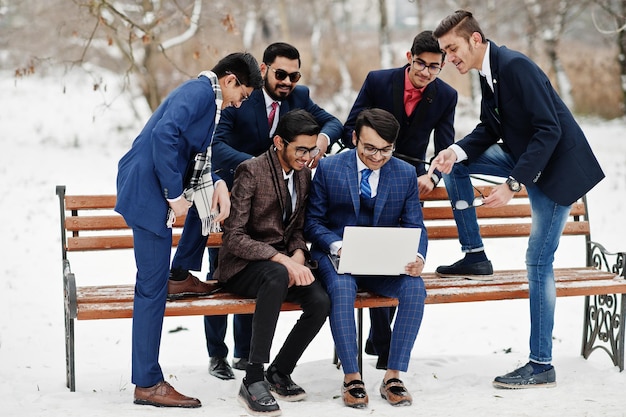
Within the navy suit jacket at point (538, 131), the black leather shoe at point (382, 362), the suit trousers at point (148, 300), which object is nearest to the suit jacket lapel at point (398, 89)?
the navy suit jacket at point (538, 131)

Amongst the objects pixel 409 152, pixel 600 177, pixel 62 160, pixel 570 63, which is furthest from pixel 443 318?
pixel 570 63

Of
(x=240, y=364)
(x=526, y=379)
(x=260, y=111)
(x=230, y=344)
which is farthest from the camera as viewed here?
(x=230, y=344)

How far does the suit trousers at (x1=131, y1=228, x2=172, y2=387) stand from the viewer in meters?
4.41

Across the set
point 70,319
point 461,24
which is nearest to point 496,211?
point 461,24

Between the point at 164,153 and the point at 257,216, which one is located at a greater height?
the point at 164,153

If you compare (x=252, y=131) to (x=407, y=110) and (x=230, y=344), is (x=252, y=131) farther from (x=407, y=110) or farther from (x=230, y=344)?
(x=230, y=344)

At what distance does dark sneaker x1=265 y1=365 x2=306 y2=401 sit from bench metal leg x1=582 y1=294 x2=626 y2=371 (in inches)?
81.6

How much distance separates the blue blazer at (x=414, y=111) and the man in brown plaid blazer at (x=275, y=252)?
833 millimetres

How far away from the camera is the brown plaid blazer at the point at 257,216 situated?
4711mm

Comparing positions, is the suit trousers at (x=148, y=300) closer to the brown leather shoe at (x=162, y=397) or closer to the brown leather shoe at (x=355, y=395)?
the brown leather shoe at (x=162, y=397)

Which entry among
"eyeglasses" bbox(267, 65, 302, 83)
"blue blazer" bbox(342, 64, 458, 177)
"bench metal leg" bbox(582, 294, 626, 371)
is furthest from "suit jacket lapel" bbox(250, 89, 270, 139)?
"bench metal leg" bbox(582, 294, 626, 371)

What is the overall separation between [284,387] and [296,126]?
55.0 inches

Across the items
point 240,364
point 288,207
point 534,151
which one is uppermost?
point 534,151

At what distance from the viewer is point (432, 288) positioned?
5.17 m
